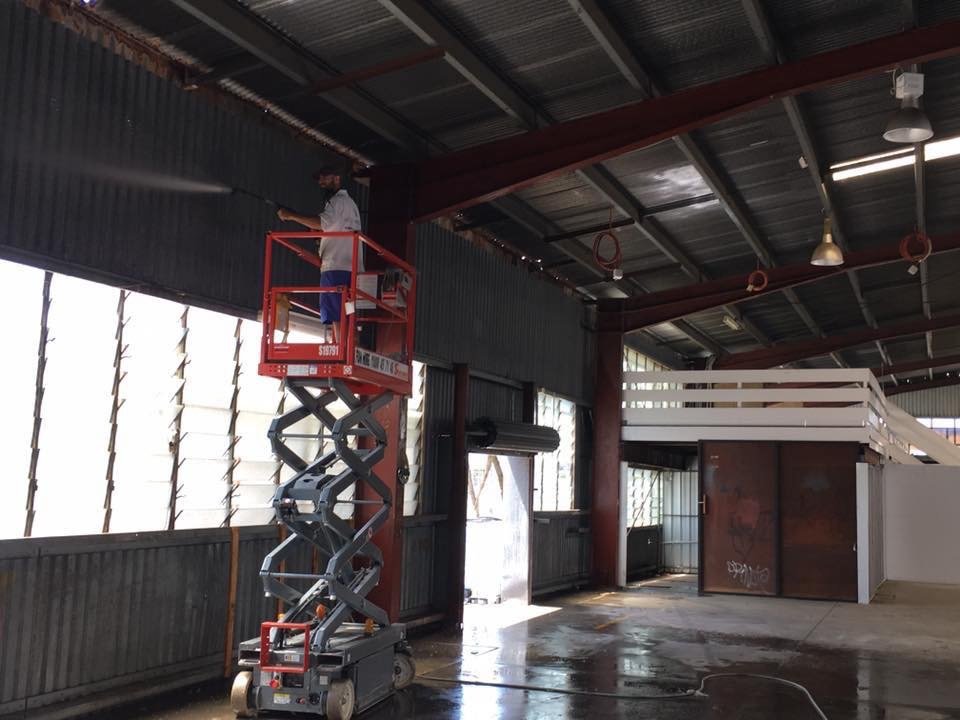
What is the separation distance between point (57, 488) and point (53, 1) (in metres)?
3.93

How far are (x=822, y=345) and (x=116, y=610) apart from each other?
19.3m

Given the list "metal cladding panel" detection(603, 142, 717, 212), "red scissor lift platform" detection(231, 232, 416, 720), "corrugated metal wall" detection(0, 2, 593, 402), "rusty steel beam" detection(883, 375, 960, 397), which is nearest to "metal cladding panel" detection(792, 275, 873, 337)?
"metal cladding panel" detection(603, 142, 717, 212)

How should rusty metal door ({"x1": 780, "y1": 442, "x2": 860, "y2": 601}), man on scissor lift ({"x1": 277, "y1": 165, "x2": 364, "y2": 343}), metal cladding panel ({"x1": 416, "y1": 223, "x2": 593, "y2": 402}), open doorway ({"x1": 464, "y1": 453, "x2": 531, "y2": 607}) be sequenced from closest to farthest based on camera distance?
man on scissor lift ({"x1": 277, "y1": 165, "x2": 364, "y2": 343}) → metal cladding panel ({"x1": 416, "y1": 223, "x2": 593, "y2": 402}) → open doorway ({"x1": 464, "y1": 453, "x2": 531, "y2": 607}) → rusty metal door ({"x1": 780, "y1": 442, "x2": 860, "y2": 601})

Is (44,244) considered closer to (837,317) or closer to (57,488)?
(57,488)

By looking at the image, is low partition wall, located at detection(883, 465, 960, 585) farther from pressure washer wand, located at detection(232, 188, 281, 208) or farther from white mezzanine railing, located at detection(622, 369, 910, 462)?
pressure washer wand, located at detection(232, 188, 281, 208)

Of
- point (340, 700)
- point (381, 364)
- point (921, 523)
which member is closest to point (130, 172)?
point (381, 364)

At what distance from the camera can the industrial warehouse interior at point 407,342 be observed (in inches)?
292

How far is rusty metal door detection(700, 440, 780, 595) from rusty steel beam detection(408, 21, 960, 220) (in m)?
8.56

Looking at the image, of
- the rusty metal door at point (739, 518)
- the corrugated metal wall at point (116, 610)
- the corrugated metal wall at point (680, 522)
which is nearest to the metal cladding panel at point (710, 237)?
the rusty metal door at point (739, 518)

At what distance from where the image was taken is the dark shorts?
26.9 ft

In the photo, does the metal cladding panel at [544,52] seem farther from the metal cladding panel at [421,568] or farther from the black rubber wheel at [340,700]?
the black rubber wheel at [340,700]

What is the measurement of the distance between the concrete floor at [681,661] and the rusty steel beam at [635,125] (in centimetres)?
533

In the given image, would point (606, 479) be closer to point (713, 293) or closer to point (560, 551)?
point (560, 551)

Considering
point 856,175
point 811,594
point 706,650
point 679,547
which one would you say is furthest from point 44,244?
point 679,547
